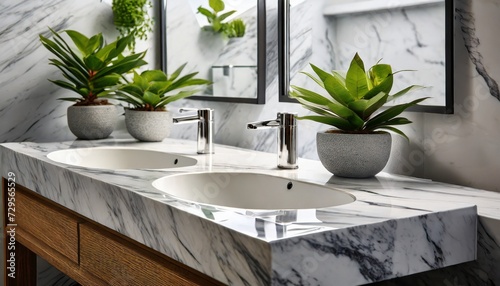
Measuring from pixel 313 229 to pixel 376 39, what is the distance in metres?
0.73

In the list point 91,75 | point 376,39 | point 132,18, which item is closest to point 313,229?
point 376,39

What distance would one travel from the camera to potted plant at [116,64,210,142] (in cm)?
213

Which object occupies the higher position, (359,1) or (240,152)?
(359,1)

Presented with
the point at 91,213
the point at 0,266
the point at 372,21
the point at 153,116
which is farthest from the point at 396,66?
the point at 0,266

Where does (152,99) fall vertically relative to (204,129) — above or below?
above

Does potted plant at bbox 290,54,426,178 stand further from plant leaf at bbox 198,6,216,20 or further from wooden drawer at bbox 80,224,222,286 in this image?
plant leaf at bbox 198,6,216,20

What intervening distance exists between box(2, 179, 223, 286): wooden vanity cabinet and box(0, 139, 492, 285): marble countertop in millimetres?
34

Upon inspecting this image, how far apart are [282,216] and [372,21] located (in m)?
0.68

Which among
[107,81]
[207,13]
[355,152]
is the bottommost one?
[355,152]

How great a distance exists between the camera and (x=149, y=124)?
216 cm

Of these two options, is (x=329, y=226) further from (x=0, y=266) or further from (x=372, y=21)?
(x=0, y=266)

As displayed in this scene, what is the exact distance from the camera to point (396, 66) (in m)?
1.52

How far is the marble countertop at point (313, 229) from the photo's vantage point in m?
0.95

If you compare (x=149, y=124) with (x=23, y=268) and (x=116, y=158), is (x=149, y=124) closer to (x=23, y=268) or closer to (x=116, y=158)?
(x=116, y=158)
